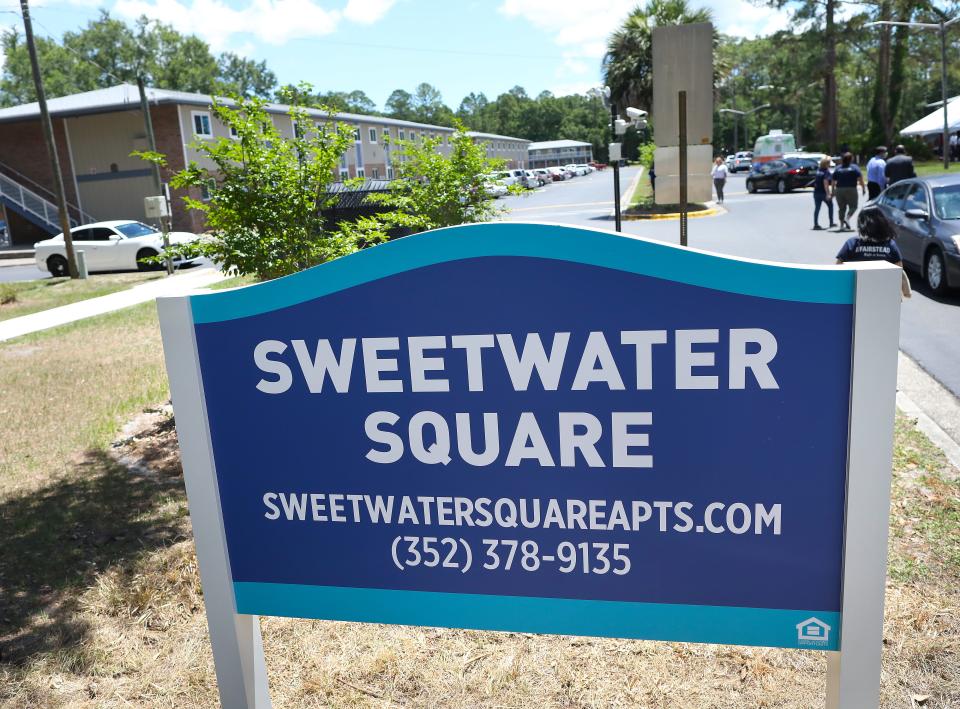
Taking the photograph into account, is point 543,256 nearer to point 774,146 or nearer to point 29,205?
point 29,205

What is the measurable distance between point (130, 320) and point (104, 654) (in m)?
10.5

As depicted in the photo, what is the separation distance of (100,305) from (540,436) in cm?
1530

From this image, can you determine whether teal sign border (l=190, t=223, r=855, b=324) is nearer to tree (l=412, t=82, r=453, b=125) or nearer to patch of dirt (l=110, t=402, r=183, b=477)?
patch of dirt (l=110, t=402, r=183, b=477)

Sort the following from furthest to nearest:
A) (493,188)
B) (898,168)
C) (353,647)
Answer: (898,168) → (493,188) → (353,647)

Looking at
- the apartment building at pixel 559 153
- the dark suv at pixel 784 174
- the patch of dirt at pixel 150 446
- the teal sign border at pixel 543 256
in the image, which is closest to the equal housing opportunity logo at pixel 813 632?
the teal sign border at pixel 543 256

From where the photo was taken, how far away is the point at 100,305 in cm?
1534

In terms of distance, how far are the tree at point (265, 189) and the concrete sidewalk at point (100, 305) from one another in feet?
17.4

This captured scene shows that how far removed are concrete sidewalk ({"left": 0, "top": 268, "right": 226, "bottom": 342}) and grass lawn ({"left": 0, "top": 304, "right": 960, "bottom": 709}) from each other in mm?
7387

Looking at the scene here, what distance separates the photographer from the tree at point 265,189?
6.19 m

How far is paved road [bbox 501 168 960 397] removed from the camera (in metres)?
8.10

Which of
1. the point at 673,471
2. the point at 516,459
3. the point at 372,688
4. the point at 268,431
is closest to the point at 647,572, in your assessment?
the point at 673,471

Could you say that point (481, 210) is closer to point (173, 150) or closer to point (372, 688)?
point (372, 688)

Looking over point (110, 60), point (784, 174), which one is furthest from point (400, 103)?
point (784, 174)

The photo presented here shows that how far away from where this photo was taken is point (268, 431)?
7.11 feet
